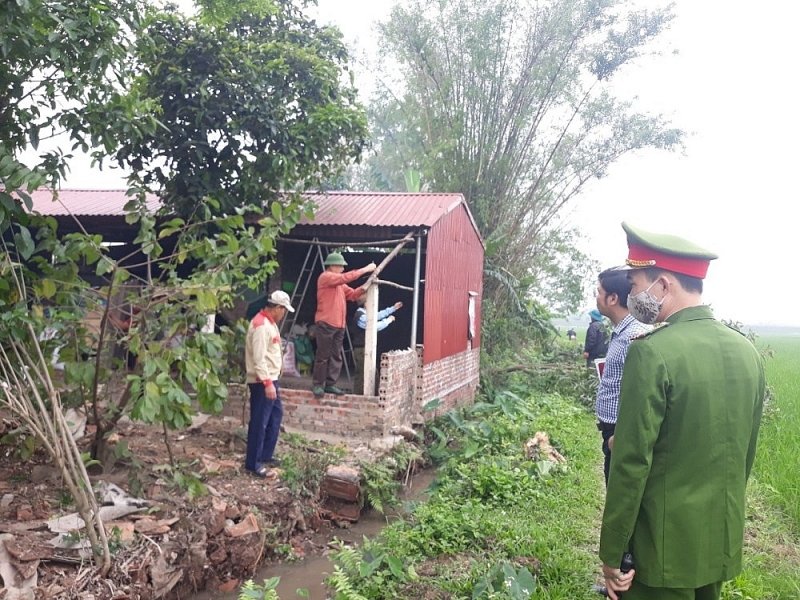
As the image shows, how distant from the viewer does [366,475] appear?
623 centimetres

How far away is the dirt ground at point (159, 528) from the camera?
385 cm

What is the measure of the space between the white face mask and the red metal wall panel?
6.14 meters

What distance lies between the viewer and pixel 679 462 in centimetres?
216

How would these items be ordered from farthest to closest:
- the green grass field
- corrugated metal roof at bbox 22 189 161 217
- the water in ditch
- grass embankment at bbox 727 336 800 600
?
corrugated metal roof at bbox 22 189 161 217 < the green grass field < the water in ditch < grass embankment at bbox 727 336 800 600

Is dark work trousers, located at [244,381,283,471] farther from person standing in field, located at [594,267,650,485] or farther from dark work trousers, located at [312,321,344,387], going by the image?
person standing in field, located at [594,267,650,485]

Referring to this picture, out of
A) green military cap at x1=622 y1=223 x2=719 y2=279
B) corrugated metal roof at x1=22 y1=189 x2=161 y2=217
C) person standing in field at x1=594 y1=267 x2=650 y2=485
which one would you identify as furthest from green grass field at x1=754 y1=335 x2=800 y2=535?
corrugated metal roof at x1=22 y1=189 x2=161 y2=217

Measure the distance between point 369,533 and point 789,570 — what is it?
3422 mm

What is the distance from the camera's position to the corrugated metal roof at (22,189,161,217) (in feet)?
31.6

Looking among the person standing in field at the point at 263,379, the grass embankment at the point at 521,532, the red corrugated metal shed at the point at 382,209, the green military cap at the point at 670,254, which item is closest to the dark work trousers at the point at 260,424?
the person standing in field at the point at 263,379

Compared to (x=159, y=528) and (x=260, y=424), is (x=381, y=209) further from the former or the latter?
(x=159, y=528)

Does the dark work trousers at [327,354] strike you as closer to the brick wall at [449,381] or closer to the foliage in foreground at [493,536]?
the brick wall at [449,381]

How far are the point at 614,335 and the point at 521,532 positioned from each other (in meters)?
1.59

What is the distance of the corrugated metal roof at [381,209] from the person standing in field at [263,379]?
213cm

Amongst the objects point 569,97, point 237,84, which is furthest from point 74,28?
point 569,97
